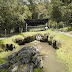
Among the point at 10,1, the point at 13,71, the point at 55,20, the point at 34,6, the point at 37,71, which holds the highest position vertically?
the point at 34,6

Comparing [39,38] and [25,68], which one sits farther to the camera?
[39,38]

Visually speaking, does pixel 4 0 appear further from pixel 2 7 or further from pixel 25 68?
pixel 25 68

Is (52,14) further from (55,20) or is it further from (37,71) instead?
(37,71)

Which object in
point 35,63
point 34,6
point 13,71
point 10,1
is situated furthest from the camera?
point 34,6

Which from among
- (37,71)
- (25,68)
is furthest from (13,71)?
(37,71)

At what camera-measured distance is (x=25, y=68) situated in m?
6.19

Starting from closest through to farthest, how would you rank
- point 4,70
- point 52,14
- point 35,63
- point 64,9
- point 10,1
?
point 4,70 → point 35,63 → point 10,1 → point 64,9 → point 52,14

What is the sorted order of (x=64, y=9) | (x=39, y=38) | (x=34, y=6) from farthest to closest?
(x=34, y=6), (x=64, y=9), (x=39, y=38)

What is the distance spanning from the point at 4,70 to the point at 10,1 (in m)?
17.0

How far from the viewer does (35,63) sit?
741 cm

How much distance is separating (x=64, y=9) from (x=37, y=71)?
84.4 feet

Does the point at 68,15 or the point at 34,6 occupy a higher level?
the point at 34,6

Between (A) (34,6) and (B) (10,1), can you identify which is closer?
(B) (10,1)

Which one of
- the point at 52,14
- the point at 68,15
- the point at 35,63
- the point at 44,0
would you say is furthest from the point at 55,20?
the point at 35,63
